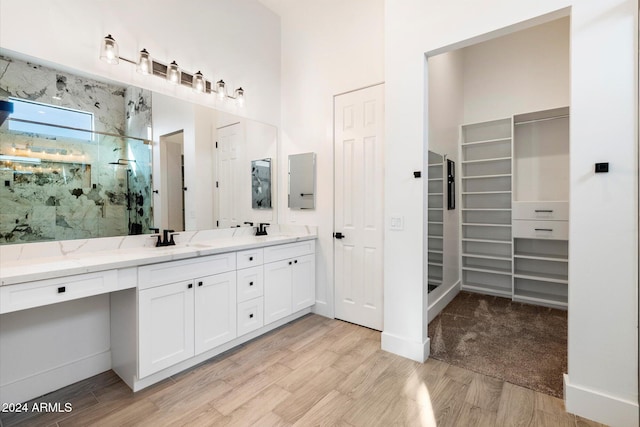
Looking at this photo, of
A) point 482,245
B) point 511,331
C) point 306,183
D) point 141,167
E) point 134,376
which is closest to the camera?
point 134,376

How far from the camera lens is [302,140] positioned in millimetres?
3453

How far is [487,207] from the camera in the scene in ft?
13.8

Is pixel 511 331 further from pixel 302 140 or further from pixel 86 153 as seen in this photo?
pixel 86 153

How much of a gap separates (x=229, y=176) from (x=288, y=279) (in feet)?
4.01

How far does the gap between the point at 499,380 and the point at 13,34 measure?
12.8 feet

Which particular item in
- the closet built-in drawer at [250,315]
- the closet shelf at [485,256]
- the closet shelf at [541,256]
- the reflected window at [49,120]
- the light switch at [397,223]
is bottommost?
the closet built-in drawer at [250,315]

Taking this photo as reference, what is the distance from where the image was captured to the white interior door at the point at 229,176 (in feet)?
9.80

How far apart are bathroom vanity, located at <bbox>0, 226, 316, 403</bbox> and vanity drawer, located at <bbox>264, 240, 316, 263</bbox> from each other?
0.64 feet

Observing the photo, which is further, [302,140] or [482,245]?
[482,245]

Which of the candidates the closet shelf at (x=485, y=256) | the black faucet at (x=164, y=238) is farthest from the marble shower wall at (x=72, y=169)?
the closet shelf at (x=485, y=256)

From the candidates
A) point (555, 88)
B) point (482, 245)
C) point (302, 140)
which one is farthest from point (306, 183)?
point (555, 88)

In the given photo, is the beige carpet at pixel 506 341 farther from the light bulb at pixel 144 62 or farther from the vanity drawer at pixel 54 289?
the light bulb at pixel 144 62

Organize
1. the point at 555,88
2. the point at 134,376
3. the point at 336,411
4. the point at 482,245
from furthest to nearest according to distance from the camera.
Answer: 1. the point at 482,245
2. the point at 555,88
3. the point at 134,376
4. the point at 336,411

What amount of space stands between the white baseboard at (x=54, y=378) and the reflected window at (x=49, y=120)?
157 cm
